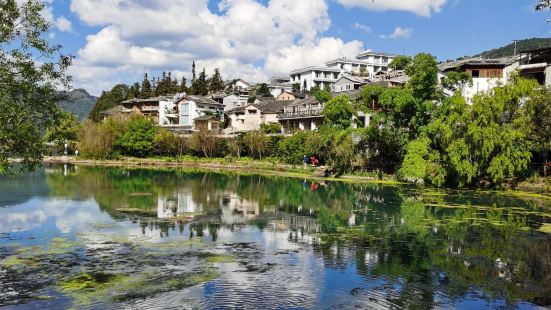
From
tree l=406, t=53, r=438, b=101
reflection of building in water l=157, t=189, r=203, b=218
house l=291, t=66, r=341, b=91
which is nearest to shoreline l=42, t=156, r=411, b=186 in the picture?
tree l=406, t=53, r=438, b=101

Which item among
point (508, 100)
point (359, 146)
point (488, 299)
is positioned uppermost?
point (508, 100)

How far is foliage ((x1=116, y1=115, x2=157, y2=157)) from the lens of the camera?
76000 mm

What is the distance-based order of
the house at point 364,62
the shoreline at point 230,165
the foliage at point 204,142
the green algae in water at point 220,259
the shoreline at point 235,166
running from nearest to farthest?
the green algae in water at point 220,259
the shoreline at point 235,166
the shoreline at point 230,165
the foliage at point 204,142
the house at point 364,62

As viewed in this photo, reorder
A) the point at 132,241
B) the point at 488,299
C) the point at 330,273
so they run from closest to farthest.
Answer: the point at 488,299 < the point at 330,273 < the point at 132,241

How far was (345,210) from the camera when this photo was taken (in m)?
30.9

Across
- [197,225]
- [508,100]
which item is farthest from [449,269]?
[508,100]

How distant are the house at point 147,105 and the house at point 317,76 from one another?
29.6 m

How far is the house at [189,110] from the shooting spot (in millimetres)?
90312

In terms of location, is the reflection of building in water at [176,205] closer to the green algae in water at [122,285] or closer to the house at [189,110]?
the green algae in water at [122,285]

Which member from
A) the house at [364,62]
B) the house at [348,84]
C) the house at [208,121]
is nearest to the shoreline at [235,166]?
the house at [208,121]

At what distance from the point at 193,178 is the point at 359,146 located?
1771 centimetres

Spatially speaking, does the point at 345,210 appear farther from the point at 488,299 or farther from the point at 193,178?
the point at 193,178

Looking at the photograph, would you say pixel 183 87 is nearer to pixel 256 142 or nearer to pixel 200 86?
pixel 200 86

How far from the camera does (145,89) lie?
375 ft
